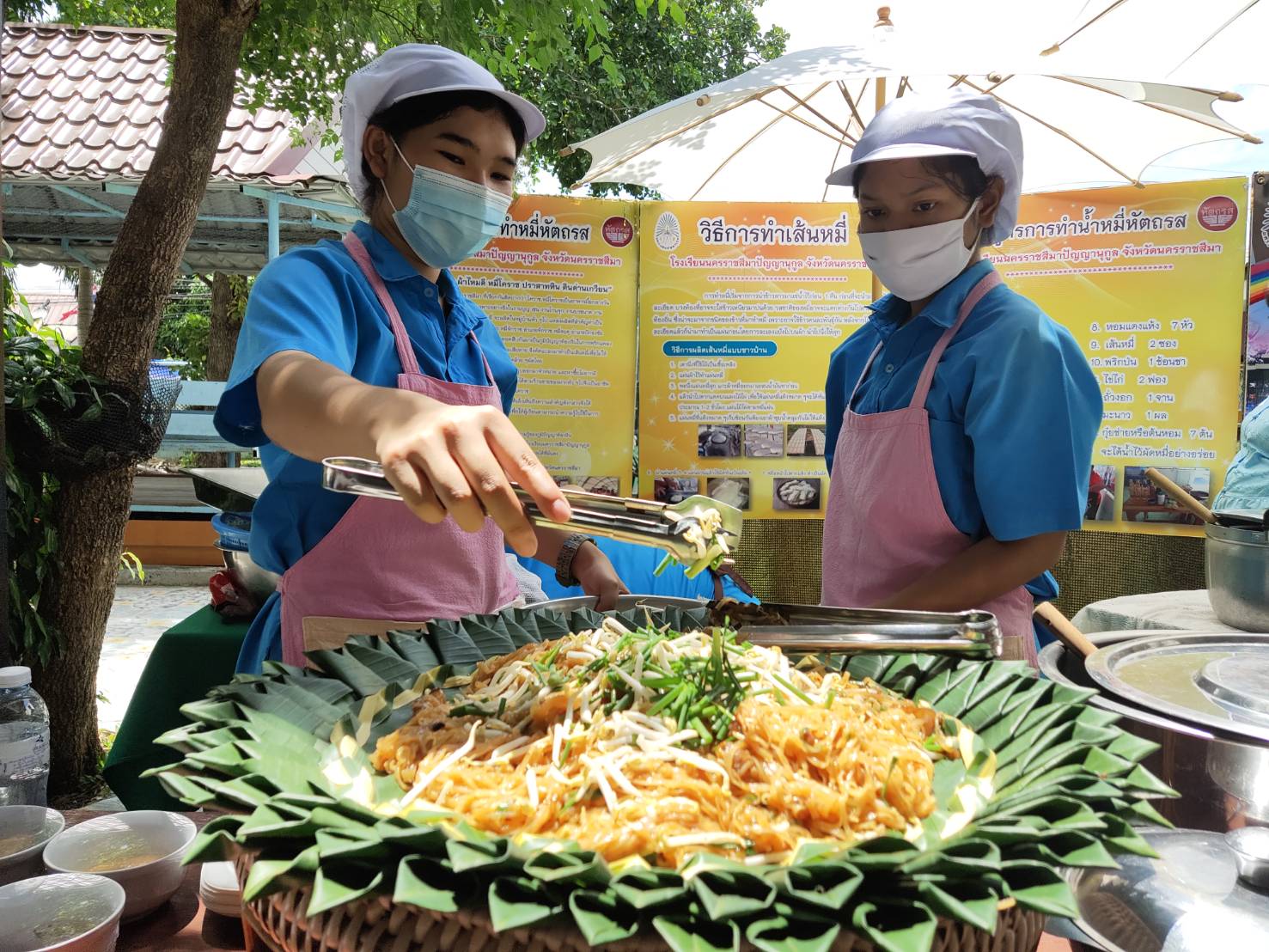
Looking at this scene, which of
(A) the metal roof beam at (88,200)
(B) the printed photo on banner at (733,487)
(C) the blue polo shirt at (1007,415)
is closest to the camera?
(C) the blue polo shirt at (1007,415)

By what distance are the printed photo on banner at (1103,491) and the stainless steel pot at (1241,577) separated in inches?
99.5

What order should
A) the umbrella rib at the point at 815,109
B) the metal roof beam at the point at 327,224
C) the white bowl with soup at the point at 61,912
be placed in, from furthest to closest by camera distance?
the metal roof beam at the point at 327,224
the umbrella rib at the point at 815,109
the white bowl with soup at the point at 61,912

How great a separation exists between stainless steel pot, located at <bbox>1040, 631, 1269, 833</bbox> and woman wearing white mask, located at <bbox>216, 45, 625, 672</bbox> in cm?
117

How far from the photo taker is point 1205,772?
1.19m

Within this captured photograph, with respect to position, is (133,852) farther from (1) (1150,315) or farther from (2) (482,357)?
(1) (1150,315)

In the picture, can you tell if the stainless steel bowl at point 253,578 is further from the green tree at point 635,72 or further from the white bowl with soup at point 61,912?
the green tree at point 635,72

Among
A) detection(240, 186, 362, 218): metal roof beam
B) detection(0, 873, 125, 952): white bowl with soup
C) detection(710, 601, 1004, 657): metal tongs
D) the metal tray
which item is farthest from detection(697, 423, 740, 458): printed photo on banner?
detection(240, 186, 362, 218): metal roof beam

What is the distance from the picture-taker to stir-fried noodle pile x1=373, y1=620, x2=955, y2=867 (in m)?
1.14

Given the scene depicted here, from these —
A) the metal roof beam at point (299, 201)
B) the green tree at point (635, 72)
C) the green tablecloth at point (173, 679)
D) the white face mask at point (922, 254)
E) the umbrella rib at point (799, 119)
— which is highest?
the green tree at point (635, 72)

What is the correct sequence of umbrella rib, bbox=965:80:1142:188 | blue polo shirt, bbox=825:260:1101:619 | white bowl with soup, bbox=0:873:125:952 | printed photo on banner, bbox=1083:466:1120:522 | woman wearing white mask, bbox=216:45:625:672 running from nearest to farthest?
white bowl with soup, bbox=0:873:125:952 < woman wearing white mask, bbox=216:45:625:672 < blue polo shirt, bbox=825:260:1101:619 < umbrella rib, bbox=965:80:1142:188 < printed photo on banner, bbox=1083:466:1120:522

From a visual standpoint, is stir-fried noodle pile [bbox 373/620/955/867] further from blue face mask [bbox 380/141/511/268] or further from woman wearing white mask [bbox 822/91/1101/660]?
blue face mask [bbox 380/141/511/268]

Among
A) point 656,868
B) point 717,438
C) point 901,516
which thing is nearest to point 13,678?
point 656,868

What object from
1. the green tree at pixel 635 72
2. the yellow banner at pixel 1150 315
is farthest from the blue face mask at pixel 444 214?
the green tree at pixel 635 72

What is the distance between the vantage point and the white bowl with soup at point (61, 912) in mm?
1116
